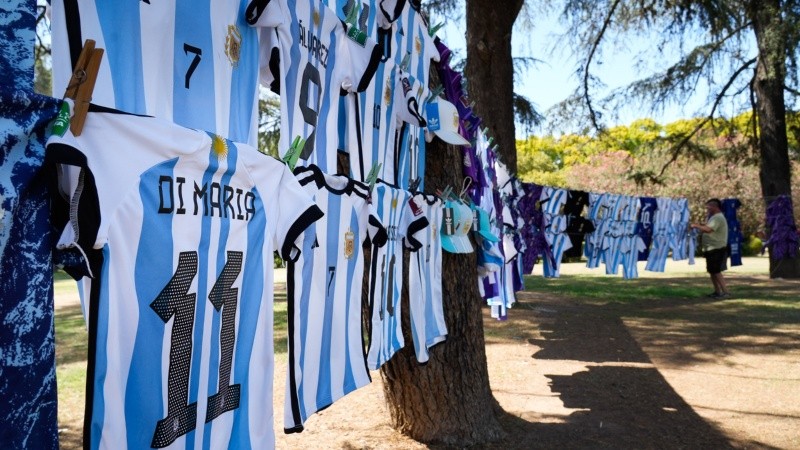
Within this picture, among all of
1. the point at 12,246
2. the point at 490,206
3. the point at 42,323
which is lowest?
the point at 42,323

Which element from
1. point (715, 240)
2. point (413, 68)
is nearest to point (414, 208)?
point (413, 68)

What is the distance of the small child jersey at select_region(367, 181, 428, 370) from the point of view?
277 centimetres

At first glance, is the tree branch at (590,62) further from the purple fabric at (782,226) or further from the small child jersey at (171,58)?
the small child jersey at (171,58)

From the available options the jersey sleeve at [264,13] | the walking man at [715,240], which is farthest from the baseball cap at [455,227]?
the walking man at [715,240]

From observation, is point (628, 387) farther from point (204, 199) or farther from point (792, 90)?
point (792, 90)

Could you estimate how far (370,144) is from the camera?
2.90 m

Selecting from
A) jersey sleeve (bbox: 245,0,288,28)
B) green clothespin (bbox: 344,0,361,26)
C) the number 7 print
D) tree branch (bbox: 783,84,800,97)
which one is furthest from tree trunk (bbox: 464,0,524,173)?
tree branch (bbox: 783,84,800,97)

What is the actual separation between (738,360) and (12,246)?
22.5 ft

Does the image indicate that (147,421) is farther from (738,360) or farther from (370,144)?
(738,360)

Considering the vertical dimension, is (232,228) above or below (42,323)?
above

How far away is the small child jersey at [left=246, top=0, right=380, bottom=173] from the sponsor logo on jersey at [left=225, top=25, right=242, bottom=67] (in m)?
0.08

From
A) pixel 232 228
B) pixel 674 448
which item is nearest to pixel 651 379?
pixel 674 448

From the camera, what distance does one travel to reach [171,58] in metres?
1.66

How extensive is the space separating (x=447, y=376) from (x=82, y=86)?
3350mm
